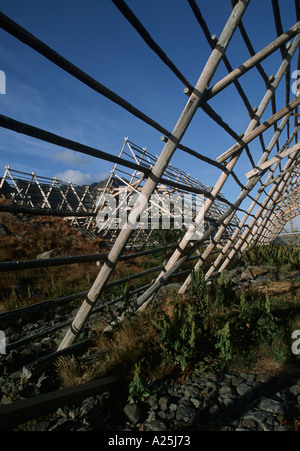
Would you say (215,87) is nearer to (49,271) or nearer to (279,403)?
(279,403)

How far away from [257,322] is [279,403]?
92 centimetres

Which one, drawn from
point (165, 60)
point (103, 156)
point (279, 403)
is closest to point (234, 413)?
point (279, 403)

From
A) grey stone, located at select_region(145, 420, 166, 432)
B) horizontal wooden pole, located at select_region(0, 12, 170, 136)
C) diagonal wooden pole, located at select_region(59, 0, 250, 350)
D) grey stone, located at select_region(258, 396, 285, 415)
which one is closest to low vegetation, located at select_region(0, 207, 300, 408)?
grey stone, located at select_region(145, 420, 166, 432)

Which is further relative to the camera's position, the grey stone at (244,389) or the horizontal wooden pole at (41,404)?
the grey stone at (244,389)

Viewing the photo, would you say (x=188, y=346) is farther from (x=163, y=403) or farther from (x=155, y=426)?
(x=155, y=426)

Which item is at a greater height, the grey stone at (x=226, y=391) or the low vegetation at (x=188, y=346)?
the low vegetation at (x=188, y=346)

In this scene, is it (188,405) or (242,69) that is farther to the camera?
(242,69)

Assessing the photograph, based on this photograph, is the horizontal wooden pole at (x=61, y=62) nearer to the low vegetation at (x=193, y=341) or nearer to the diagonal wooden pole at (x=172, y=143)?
the diagonal wooden pole at (x=172, y=143)

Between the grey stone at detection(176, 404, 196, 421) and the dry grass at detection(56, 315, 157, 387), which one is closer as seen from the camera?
the grey stone at detection(176, 404, 196, 421)

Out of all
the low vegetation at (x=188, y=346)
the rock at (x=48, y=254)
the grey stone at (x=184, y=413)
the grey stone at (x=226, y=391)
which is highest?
the rock at (x=48, y=254)

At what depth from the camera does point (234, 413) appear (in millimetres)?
1597

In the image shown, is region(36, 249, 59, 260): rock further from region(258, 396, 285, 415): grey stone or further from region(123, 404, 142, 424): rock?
region(258, 396, 285, 415): grey stone

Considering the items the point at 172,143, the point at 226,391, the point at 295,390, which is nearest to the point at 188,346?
the point at 226,391

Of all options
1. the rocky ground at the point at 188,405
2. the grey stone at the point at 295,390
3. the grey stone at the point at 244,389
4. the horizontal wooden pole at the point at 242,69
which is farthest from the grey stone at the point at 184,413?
the horizontal wooden pole at the point at 242,69
